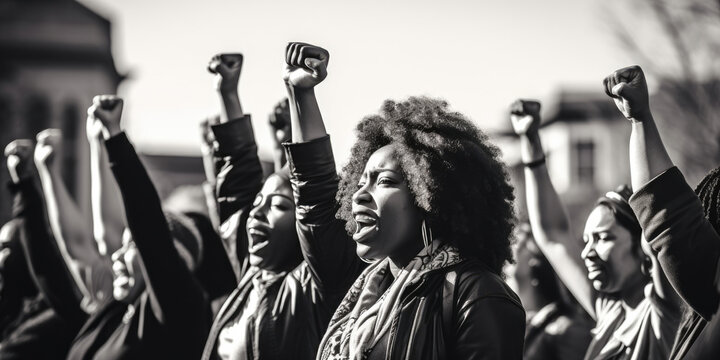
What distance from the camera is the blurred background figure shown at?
23.4ft

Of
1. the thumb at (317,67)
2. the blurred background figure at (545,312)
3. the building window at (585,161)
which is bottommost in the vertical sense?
the building window at (585,161)

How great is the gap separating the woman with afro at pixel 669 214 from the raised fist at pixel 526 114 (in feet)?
5.67

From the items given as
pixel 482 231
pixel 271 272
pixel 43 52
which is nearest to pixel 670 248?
pixel 482 231

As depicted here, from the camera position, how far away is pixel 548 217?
221 inches

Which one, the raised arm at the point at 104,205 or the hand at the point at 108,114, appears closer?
the hand at the point at 108,114

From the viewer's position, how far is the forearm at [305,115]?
4.25 m

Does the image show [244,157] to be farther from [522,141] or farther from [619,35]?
[619,35]

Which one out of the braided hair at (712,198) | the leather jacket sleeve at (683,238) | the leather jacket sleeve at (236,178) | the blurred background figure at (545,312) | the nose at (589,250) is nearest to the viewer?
the leather jacket sleeve at (683,238)

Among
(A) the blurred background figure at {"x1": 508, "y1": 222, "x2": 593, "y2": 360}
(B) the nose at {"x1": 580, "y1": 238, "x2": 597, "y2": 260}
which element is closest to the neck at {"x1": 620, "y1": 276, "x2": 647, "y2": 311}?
(B) the nose at {"x1": 580, "y1": 238, "x2": 597, "y2": 260}

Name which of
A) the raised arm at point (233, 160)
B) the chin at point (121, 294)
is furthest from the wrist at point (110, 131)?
the chin at point (121, 294)

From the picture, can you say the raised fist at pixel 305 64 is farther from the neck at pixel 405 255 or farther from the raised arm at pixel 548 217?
the raised arm at pixel 548 217

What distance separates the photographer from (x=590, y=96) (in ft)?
172

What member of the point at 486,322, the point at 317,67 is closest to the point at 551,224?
the point at 317,67

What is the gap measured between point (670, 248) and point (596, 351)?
2.03 metres
